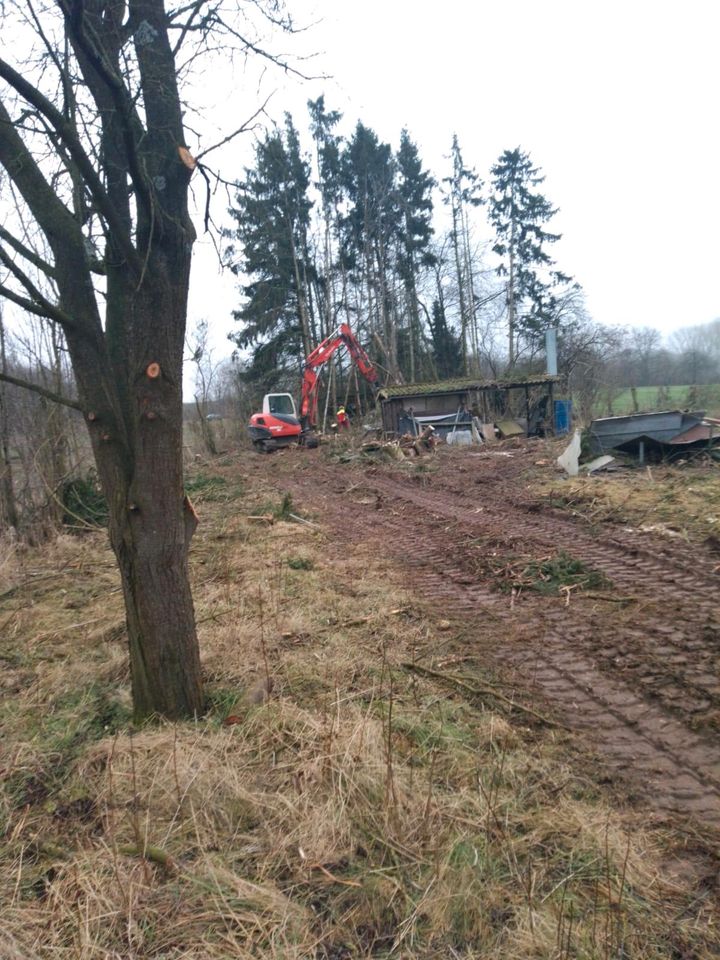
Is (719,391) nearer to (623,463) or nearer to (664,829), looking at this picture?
(623,463)

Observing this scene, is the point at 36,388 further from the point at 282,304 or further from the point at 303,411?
the point at 282,304

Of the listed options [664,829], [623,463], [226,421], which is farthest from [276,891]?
[226,421]

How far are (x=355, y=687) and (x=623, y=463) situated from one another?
10.2 m

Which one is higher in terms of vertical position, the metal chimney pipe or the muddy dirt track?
the metal chimney pipe

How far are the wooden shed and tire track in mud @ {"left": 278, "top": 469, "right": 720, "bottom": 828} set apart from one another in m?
15.5

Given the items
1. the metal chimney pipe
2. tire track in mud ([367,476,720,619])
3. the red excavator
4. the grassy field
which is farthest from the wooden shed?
tire track in mud ([367,476,720,619])

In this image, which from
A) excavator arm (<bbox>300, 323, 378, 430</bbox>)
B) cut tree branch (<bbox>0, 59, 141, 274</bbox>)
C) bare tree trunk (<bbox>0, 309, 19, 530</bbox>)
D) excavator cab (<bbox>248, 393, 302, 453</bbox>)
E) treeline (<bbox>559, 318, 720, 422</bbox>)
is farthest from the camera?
treeline (<bbox>559, 318, 720, 422</bbox>)

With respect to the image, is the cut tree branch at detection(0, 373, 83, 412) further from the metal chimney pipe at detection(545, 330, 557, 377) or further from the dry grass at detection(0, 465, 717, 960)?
the metal chimney pipe at detection(545, 330, 557, 377)

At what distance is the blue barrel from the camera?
966 inches

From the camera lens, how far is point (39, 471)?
32.3 feet

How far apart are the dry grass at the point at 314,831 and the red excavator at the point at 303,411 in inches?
830

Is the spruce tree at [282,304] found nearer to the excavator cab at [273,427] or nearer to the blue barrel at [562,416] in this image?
the excavator cab at [273,427]

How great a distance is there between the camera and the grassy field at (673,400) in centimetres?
2639

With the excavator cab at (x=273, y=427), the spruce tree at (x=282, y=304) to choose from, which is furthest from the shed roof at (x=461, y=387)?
the spruce tree at (x=282, y=304)
